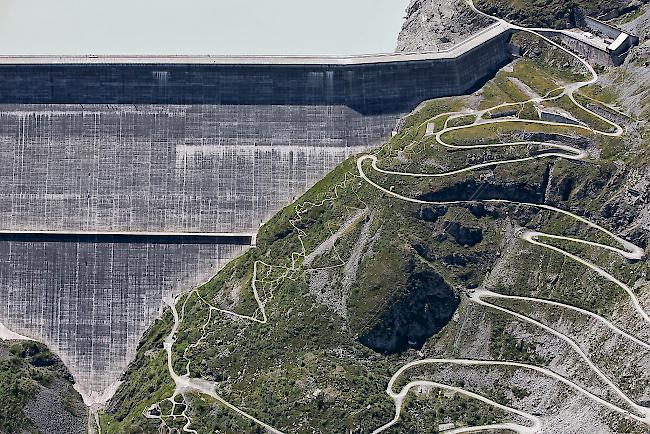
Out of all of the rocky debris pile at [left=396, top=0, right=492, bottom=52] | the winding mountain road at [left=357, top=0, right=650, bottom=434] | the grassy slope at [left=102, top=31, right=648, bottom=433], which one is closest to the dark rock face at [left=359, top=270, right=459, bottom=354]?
the grassy slope at [left=102, top=31, right=648, bottom=433]

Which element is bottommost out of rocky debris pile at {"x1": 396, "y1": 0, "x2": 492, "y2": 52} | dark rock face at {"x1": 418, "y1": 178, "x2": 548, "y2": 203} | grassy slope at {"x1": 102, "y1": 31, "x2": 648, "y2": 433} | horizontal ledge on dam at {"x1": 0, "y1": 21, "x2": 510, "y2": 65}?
grassy slope at {"x1": 102, "y1": 31, "x2": 648, "y2": 433}

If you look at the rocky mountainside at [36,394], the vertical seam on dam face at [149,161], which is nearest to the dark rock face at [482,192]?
the vertical seam on dam face at [149,161]

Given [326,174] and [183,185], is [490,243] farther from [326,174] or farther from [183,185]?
[183,185]

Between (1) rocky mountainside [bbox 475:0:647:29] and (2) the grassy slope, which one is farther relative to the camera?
(1) rocky mountainside [bbox 475:0:647:29]

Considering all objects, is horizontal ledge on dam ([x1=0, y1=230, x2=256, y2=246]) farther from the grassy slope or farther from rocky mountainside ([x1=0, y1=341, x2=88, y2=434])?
rocky mountainside ([x1=0, y1=341, x2=88, y2=434])

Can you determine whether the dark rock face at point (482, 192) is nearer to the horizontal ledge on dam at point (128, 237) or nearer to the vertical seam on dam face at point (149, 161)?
the vertical seam on dam face at point (149, 161)

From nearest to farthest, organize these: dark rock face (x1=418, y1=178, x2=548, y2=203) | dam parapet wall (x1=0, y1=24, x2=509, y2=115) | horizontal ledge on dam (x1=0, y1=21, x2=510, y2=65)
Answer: dark rock face (x1=418, y1=178, x2=548, y2=203)
horizontal ledge on dam (x1=0, y1=21, x2=510, y2=65)
dam parapet wall (x1=0, y1=24, x2=509, y2=115)

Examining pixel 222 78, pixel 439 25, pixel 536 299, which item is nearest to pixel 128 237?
pixel 222 78
